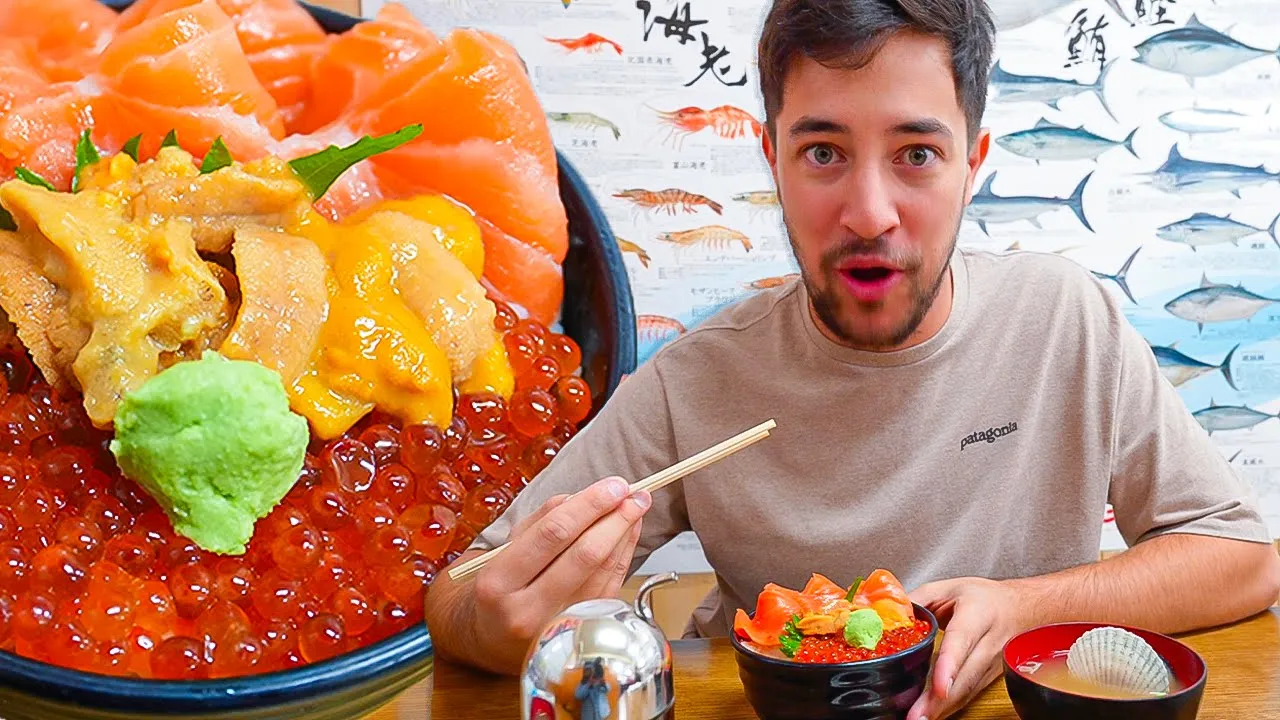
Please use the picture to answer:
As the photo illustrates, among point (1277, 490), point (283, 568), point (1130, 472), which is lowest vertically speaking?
point (1277, 490)

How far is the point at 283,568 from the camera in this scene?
1.31 m

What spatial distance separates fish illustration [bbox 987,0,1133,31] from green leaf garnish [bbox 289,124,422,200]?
1622 millimetres

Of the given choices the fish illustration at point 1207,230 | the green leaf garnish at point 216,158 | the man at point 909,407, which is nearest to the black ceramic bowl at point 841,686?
the man at point 909,407

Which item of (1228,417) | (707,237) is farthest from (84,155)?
(1228,417)

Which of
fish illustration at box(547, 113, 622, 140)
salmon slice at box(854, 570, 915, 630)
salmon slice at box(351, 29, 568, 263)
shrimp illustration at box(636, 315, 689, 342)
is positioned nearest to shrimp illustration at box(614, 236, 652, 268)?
shrimp illustration at box(636, 315, 689, 342)

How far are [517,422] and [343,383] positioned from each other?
9.8 inches

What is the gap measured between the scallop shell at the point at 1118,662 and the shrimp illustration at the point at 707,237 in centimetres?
174

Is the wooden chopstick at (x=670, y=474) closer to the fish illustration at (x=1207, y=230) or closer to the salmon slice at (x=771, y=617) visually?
the salmon slice at (x=771, y=617)

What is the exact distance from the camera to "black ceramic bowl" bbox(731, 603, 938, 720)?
84cm

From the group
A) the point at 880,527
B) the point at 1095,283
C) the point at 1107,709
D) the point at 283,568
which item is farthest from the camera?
the point at 1095,283

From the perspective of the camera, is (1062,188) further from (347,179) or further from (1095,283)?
(347,179)

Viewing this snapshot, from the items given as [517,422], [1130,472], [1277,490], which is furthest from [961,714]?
[1277,490]

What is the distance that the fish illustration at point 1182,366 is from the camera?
9.23 feet

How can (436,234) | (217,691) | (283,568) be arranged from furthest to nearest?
(436,234), (283,568), (217,691)
